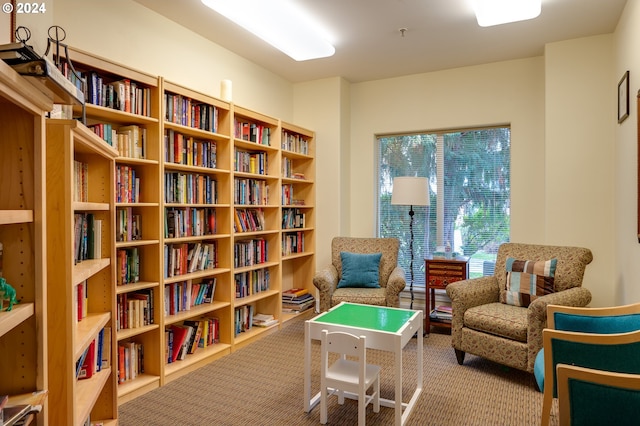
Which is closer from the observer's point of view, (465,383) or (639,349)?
(639,349)

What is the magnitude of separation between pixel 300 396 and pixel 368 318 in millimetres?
695

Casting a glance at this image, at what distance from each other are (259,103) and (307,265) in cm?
196

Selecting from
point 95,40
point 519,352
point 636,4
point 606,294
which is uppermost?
point 636,4

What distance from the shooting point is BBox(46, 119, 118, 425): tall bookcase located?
1.34 m

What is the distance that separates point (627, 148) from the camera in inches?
117

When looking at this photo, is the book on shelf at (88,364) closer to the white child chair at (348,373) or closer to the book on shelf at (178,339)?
the white child chair at (348,373)

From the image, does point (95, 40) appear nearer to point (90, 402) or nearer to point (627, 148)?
point (90, 402)

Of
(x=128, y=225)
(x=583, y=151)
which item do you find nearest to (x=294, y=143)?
(x=128, y=225)

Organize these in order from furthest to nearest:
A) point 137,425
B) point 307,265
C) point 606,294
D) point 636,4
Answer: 1. point 307,265
2. point 606,294
3. point 636,4
4. point 137,425

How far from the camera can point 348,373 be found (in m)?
2.30

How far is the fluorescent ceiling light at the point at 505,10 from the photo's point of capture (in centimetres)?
275

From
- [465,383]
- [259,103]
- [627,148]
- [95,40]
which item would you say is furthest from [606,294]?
[95,40]

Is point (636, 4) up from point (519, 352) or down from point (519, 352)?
up

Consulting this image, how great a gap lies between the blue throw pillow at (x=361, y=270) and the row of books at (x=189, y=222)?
1409mm
